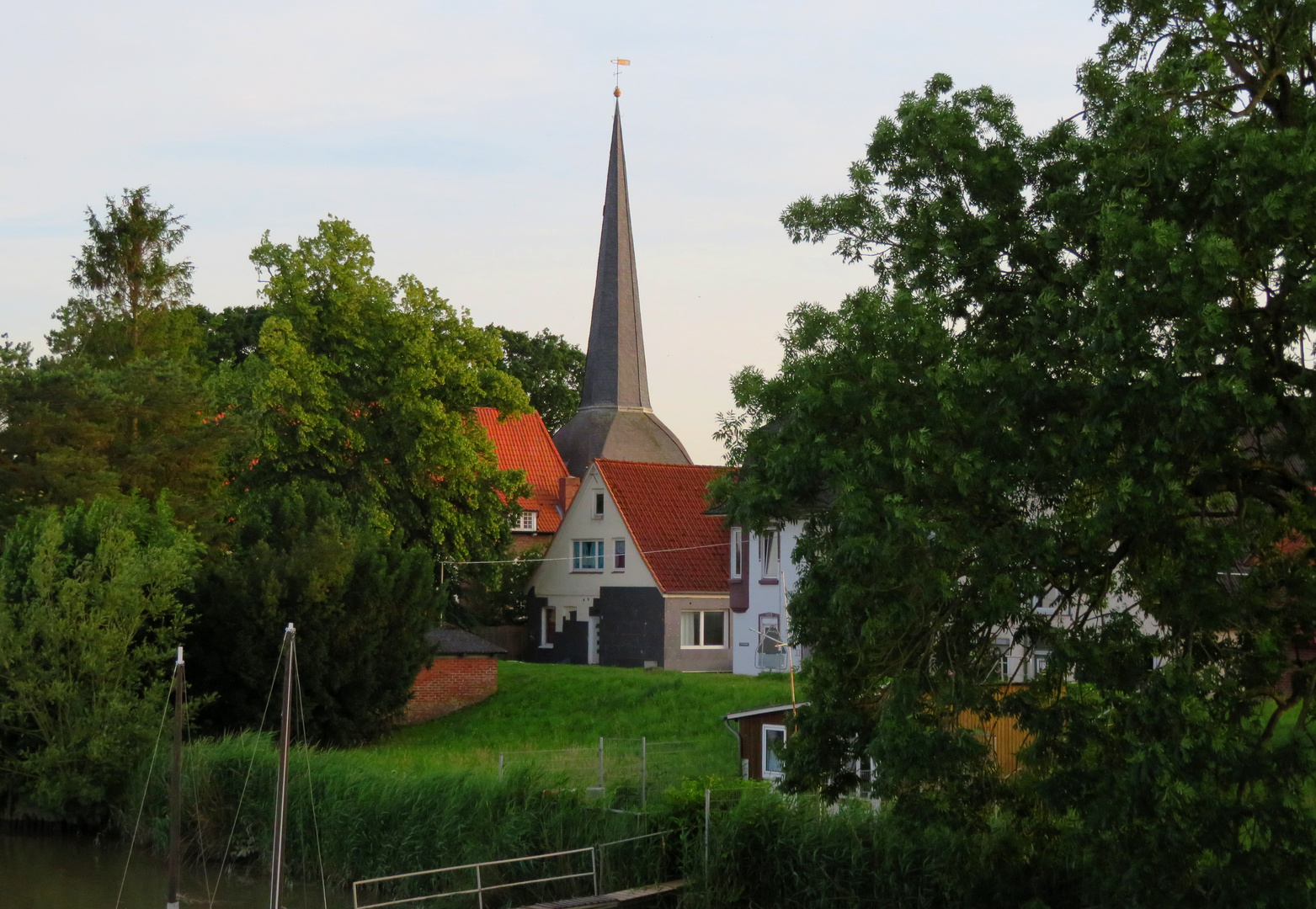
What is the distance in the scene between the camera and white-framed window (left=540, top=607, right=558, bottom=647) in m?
50.8

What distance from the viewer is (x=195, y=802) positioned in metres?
26.3

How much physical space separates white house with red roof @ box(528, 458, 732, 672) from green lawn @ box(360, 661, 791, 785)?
420cm

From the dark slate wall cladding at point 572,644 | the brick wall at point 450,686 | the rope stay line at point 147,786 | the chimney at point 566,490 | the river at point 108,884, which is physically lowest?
the river at point 108,884

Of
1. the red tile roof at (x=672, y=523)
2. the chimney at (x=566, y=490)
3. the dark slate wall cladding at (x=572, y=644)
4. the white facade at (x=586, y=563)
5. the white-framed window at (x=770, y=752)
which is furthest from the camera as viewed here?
the chimney at (x=566, y=490)

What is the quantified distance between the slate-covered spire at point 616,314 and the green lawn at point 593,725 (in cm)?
2522

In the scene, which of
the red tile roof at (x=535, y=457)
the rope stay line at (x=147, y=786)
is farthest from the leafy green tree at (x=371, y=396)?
the red tile roof at (x=535, y=457)

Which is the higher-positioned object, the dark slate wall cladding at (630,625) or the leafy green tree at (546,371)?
the leafy green tree at (546,371)

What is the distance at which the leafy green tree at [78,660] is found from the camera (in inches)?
1106

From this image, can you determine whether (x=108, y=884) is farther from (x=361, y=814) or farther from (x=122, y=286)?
(x=122, y=286)

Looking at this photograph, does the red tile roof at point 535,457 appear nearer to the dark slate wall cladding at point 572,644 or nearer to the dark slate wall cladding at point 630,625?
the dark slate wall cladding at point 572,644

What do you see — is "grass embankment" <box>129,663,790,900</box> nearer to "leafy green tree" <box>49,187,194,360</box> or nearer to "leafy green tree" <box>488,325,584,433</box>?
"leafy green tree" <box>49,187,194,360</box>

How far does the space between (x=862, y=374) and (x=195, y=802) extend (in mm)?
17997

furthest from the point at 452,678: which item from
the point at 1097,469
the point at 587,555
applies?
the point at 1097,469

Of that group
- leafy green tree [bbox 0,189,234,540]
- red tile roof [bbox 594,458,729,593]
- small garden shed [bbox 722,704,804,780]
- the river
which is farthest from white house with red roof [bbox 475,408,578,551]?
small garden shed [bbox 722,704,804,780]
